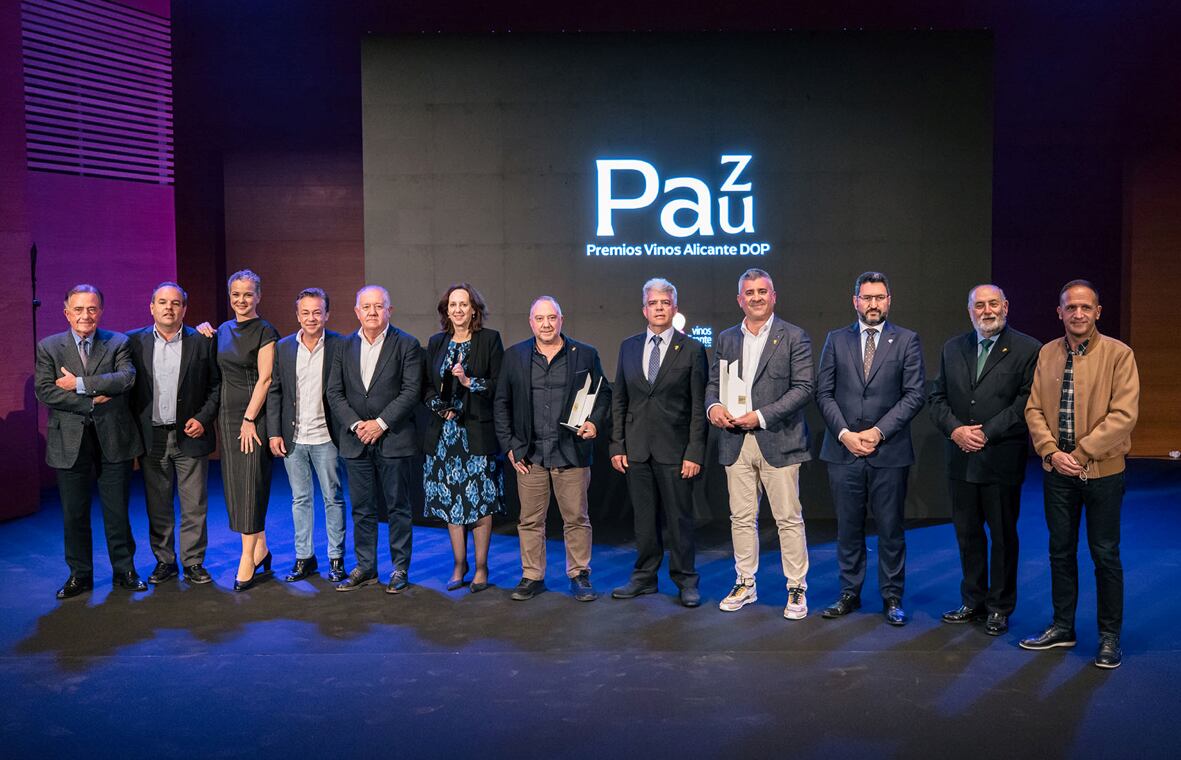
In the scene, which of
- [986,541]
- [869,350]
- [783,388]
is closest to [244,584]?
[783,388]

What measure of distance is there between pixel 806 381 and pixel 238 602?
3.21 meters

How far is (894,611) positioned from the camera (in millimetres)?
4770

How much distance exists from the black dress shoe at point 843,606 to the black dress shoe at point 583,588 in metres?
1.20

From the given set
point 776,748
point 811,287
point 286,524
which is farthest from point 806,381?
point 286,524

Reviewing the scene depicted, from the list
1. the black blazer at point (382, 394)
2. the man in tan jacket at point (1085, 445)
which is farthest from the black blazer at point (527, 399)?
the man in tan jacket at point (1085, 445)

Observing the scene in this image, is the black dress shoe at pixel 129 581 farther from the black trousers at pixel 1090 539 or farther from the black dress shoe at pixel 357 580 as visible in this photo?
the black trousers at pixel 1090 539

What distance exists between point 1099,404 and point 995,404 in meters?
0.52

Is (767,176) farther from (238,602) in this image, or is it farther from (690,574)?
(238,602)

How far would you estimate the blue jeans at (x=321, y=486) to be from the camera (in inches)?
216

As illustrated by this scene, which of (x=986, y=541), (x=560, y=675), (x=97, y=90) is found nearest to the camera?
(x=560, y=675)

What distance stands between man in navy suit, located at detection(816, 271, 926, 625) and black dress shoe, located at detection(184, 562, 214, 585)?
3.45m

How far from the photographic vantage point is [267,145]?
10430mm

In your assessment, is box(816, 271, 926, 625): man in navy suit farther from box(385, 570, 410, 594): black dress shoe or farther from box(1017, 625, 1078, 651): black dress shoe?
box(385, 570, 410, 594): black dress shoe

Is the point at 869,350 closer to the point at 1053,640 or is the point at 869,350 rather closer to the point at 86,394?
the point at 1053,640
